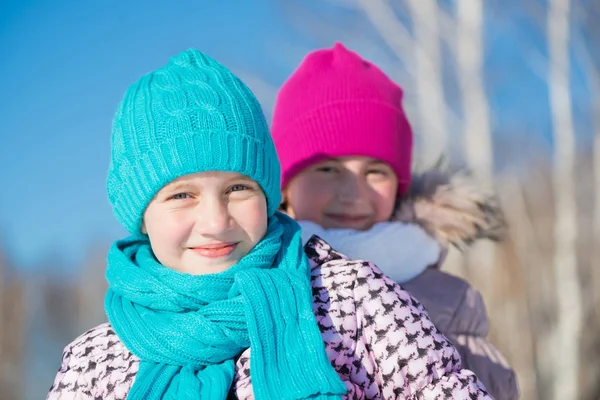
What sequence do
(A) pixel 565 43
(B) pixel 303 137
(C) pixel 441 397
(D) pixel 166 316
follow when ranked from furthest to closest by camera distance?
1. (A) pixel 565 43
2. (B) pixel 303 137
3. (D) pixel 166 316
4. (C) pixel 441 397

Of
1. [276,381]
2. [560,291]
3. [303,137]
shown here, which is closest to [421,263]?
[303,137]

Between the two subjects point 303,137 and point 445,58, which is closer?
point 303,137

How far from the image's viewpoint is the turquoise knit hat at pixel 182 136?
1719mm

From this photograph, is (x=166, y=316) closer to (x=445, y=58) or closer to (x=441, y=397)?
(x=441, y=397)

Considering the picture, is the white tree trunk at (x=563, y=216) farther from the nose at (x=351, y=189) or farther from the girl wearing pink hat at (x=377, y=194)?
the nose at (x=351, y=189)

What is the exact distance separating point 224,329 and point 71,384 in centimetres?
45

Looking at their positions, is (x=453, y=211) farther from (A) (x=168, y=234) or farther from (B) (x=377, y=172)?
(A) (x=168, y=234)

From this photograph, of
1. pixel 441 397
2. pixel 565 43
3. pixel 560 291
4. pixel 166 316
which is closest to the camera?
pixel 441 397

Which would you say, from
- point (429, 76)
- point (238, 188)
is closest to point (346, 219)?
point (238, 188)

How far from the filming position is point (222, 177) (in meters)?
1.74

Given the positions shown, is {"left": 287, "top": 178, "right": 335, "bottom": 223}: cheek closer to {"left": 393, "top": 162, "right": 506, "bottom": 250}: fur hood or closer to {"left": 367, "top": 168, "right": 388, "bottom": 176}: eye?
{"left": 367, "top": 168, "right": 388, "bottom": 176}: eye

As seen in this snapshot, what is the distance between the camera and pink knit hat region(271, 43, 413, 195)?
2617mm

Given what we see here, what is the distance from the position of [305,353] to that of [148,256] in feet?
1.83

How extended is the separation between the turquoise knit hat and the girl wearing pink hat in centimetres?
62
